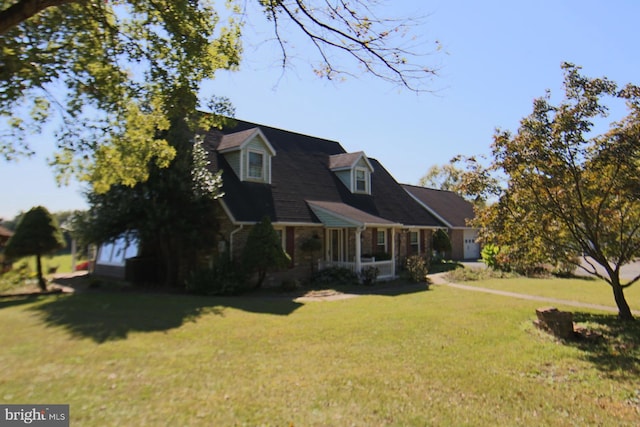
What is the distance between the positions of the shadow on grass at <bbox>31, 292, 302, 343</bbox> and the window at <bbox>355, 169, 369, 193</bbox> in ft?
40.8

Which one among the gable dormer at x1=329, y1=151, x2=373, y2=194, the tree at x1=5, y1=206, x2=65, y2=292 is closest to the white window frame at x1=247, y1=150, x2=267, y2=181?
the gable dormer at x1=329, y1=151, x2=373, y2=194

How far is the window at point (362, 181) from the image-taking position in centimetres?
2528

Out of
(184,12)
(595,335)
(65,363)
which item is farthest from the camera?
(595,335)

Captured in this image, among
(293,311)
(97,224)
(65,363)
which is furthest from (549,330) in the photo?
Answer: (97,224)

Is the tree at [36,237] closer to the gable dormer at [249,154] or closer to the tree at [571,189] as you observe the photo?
the gable dormer at [249,154]

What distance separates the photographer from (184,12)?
7.61 meters

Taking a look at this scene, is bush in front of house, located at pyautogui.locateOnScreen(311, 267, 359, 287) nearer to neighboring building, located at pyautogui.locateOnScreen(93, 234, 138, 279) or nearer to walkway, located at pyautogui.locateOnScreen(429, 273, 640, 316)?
walkway, located at pyautogui.locateOnScreen(429, 273, 640, 316)

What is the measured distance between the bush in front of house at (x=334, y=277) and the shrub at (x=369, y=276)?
340mm

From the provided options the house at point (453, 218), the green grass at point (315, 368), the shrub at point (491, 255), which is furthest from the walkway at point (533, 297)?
the house at point (453, 218)

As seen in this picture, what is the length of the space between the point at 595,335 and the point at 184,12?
10682 mm

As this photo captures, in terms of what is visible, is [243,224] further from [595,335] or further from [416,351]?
[595,335]

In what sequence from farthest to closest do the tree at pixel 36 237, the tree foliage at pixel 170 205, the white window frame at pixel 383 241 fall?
the white window frame at pixel 383 241
the tree foliage at pixel 170 205
the tree at pixel 36 237

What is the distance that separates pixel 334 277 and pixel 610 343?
11.5 m

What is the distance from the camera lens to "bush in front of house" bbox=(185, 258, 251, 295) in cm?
1541
